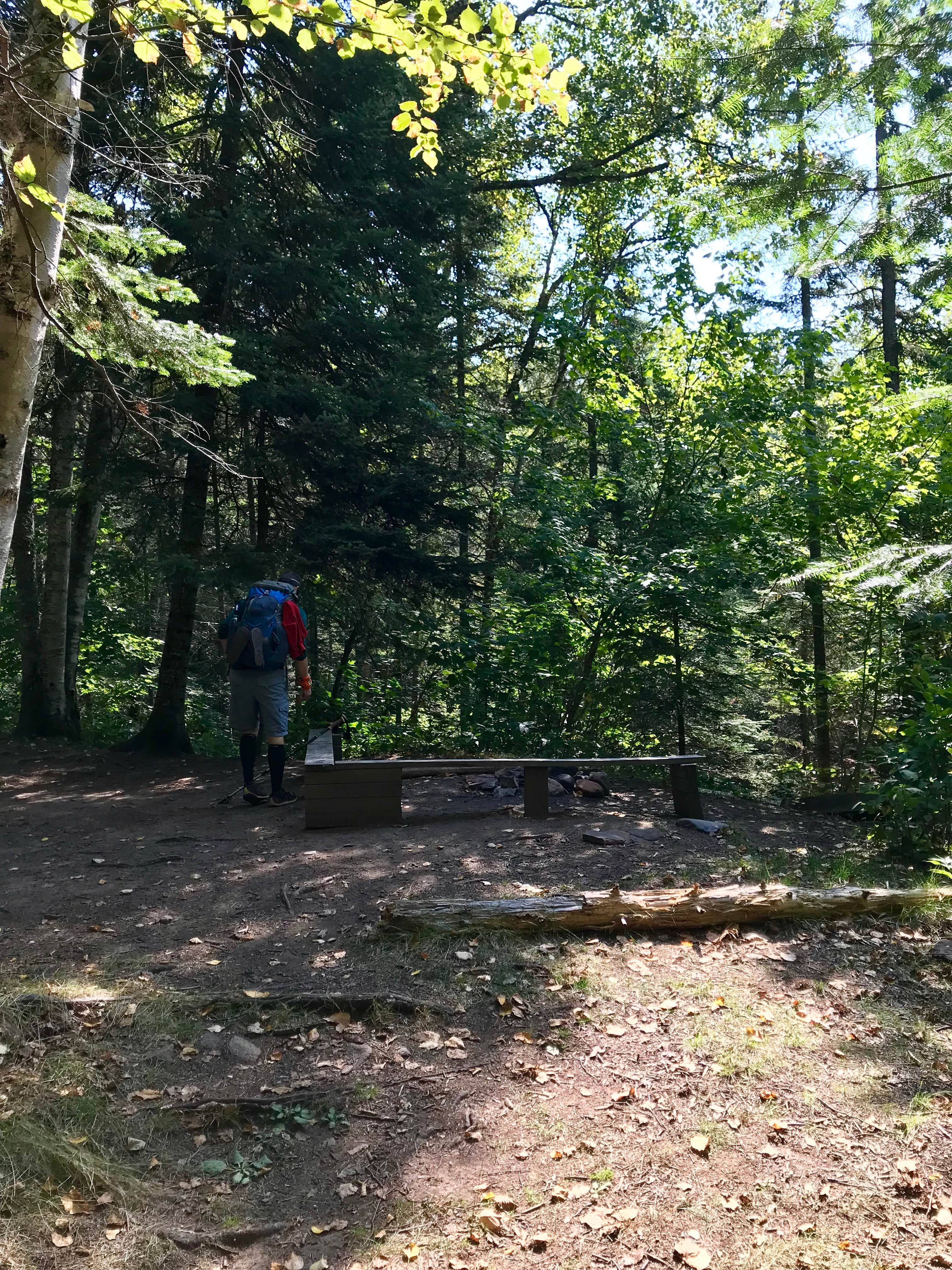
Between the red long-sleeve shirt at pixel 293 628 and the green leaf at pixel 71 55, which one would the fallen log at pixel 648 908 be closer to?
the red long-sleeve shirt at pixel 293 628

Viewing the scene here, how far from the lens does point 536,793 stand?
7.39 metres

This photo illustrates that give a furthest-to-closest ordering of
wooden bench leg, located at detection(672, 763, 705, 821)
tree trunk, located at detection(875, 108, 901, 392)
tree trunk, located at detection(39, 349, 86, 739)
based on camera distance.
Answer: tree trunk, located at detection(875, 108, 901, 392) < tree trunk, located at detection(39, 349, 86, 739) < wooden bench leg, located at detection(672, 763, 705, 821)

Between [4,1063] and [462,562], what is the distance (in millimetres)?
7875

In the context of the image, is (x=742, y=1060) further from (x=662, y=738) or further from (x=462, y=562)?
(x=662, y=738)

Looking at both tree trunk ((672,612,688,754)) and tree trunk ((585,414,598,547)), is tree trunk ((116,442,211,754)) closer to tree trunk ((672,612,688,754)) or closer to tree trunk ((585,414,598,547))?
tree trunk ((585,414,598,547))

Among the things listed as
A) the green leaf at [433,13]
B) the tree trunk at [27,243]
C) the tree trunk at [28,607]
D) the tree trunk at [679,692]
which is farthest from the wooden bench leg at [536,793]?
the tree trunk at [28,607]

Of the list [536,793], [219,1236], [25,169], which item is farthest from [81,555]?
[219,1236]

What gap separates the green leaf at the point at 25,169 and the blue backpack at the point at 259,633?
14.1 ft

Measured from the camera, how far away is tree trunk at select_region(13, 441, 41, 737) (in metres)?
11.8

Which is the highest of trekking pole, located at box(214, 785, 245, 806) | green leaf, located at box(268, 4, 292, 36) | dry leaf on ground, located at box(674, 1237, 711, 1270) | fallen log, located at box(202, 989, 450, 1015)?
green leaf, located at box(268, 4, 292, 36)

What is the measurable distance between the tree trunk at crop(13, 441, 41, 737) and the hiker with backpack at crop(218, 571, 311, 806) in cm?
546

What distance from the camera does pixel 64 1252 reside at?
9.25 feet

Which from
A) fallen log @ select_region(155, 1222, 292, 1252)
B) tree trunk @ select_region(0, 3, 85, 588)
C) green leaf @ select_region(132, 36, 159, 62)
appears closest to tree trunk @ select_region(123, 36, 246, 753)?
tree trunk @ select_region(0, 3, 85, 588)

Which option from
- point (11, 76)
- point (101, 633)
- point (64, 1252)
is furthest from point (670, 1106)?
point (101, 633)
